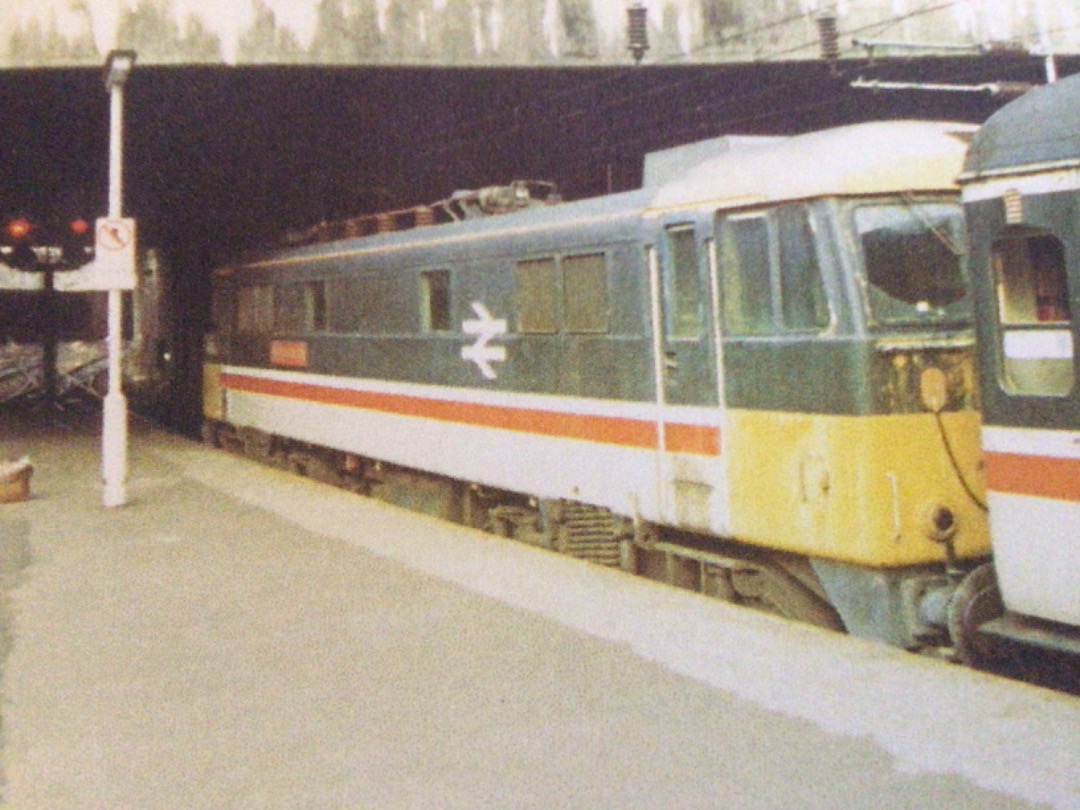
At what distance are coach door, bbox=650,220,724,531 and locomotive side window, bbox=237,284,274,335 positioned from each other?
867 cm

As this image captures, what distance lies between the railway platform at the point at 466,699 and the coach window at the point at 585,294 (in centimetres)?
184

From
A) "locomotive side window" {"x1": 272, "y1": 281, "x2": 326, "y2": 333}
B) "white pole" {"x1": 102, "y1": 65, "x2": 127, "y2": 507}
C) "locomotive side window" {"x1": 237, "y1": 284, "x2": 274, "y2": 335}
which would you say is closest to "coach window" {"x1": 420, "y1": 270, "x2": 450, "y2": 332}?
"locomotive side window" {"x1": 272, "y1": 281, "x2": 326, "y2": 333}

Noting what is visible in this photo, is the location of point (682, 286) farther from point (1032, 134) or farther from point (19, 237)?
point (19, 237)

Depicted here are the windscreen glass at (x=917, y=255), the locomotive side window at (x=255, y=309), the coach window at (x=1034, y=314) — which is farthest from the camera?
the locomotive side window at (x=255, y=309)

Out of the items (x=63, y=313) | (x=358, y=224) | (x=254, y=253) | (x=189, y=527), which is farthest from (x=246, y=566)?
(x=63, y=313)

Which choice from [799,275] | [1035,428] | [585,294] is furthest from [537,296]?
[1035,428]

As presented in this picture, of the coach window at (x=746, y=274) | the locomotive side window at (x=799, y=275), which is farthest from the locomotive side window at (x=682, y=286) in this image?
the locomotive side window at (x=799, y=275)

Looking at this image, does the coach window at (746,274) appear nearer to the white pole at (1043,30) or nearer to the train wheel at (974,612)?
the train wheel at (974,612)

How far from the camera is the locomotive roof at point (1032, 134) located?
18.8 ft

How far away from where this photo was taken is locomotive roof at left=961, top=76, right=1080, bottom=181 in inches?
226

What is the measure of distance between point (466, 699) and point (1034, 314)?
3435 mm

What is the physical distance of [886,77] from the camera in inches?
748

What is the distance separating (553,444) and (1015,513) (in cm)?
432

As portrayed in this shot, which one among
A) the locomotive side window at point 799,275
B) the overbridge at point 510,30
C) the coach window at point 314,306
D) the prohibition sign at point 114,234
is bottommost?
the locomotive side window at point 799,275
